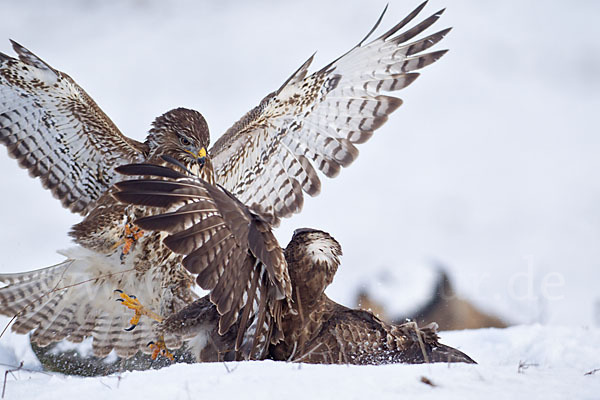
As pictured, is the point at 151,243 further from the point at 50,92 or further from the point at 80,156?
the point at 50,92

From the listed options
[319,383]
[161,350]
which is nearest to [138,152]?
[161,350]

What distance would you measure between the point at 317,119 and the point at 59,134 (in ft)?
7.42

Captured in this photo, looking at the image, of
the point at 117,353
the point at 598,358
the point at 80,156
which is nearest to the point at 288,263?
the point at 117,353

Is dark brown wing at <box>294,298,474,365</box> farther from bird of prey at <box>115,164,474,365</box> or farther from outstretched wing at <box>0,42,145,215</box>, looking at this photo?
outstretched wing at <box>0,42,145,215</box>

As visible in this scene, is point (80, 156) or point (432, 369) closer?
point (432, 369)

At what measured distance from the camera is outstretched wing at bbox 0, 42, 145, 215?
5.59 m

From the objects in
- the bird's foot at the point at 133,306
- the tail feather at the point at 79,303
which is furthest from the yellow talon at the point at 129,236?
the bird's foot at the point at 133,306

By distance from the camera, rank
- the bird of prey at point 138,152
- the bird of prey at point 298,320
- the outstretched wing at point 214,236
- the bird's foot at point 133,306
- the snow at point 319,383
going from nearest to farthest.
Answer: the snow at point 319,383, the outstretched wing at point 214,236, the bird of prey at point 298,320, the bird's foot at point 133,306, the bird of prey at point 138,152

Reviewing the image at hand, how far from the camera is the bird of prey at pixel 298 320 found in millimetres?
3732

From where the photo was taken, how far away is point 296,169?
20.0 ft

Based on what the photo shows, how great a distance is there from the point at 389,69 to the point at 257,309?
2.75 metres

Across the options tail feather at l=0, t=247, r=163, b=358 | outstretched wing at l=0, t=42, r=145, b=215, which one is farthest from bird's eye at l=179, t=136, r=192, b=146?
tail feather at l=0, t=247, r=163, b=358

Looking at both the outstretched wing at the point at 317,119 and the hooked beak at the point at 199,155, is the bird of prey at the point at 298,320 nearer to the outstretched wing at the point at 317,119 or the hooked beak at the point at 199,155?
the hooked beak at the point at 199,155

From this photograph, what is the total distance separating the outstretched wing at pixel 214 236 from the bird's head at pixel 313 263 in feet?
0.61
